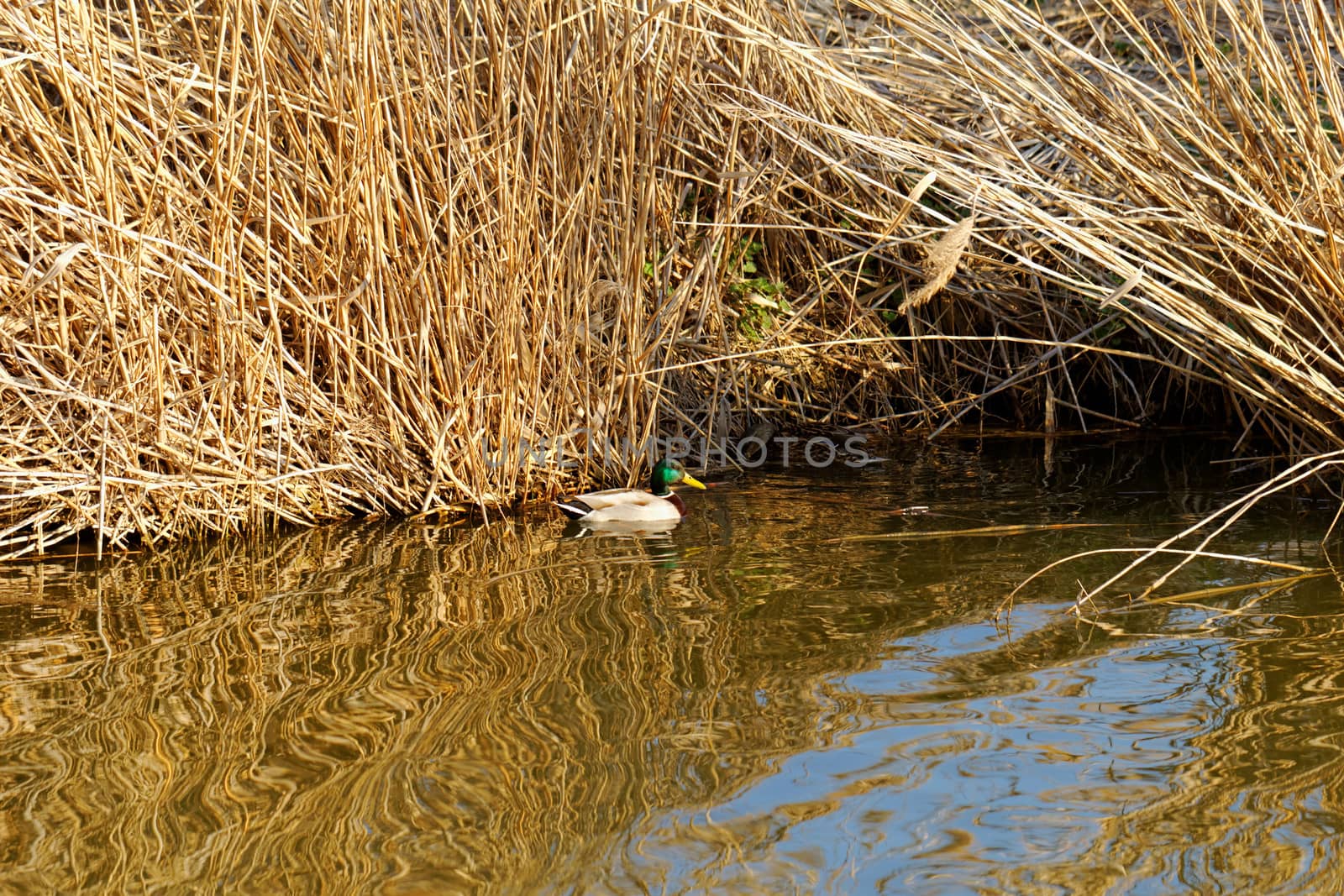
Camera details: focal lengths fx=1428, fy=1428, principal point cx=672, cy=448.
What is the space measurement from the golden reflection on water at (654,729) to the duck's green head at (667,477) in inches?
41.8

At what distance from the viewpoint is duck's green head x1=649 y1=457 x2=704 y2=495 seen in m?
6.35

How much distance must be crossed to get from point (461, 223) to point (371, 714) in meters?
2.54

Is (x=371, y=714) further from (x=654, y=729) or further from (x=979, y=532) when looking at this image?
(x=979, y=532)

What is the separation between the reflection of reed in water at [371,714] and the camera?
9.71ft

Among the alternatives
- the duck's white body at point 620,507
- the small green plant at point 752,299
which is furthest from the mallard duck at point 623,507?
the small green plant at point 752,299

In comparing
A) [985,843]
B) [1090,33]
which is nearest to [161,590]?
[985,843]

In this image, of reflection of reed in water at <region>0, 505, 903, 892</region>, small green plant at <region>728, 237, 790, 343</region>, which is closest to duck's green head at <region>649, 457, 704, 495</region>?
reflection of reed in water at <region>0, 505, 903, 892</region>

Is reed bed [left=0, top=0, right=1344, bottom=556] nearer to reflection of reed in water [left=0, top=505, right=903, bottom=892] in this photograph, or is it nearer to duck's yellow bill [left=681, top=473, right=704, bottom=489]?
duck's yellow bill [left=681, top=473, right=704, bottom=489]

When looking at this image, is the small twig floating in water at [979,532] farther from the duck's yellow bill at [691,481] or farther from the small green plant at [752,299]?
the small green plant at [752,299]

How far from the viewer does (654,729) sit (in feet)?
11.7

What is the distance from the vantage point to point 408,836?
299 cm

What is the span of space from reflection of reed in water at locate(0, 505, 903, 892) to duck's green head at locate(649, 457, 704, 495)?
99cm

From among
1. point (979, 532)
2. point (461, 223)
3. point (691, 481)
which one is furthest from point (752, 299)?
point (979, 532)

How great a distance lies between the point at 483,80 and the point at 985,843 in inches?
153
